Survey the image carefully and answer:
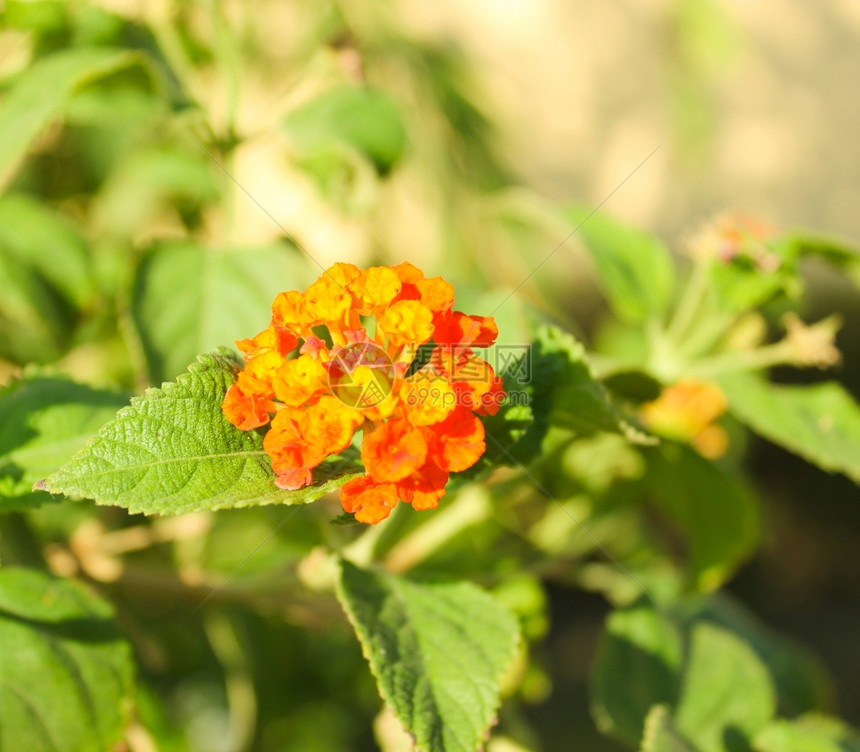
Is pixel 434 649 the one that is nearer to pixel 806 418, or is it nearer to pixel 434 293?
pixel 434 293

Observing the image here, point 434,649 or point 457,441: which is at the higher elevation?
point 457,441

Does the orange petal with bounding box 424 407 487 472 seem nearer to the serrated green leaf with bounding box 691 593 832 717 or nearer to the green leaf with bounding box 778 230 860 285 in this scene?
the green leaf with bounding box 778 230 860 285

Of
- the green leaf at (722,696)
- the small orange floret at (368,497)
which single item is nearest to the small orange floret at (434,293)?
the small orange floret at (368,497)

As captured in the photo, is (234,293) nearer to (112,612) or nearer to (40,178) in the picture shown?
(112,612)

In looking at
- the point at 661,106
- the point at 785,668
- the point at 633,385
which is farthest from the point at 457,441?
the point at 661,106

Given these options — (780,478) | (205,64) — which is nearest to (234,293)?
(205,64)

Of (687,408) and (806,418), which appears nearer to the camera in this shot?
(806,418)

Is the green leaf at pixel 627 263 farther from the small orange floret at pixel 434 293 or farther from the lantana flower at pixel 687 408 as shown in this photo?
the small orange floret at pixel 434 293
